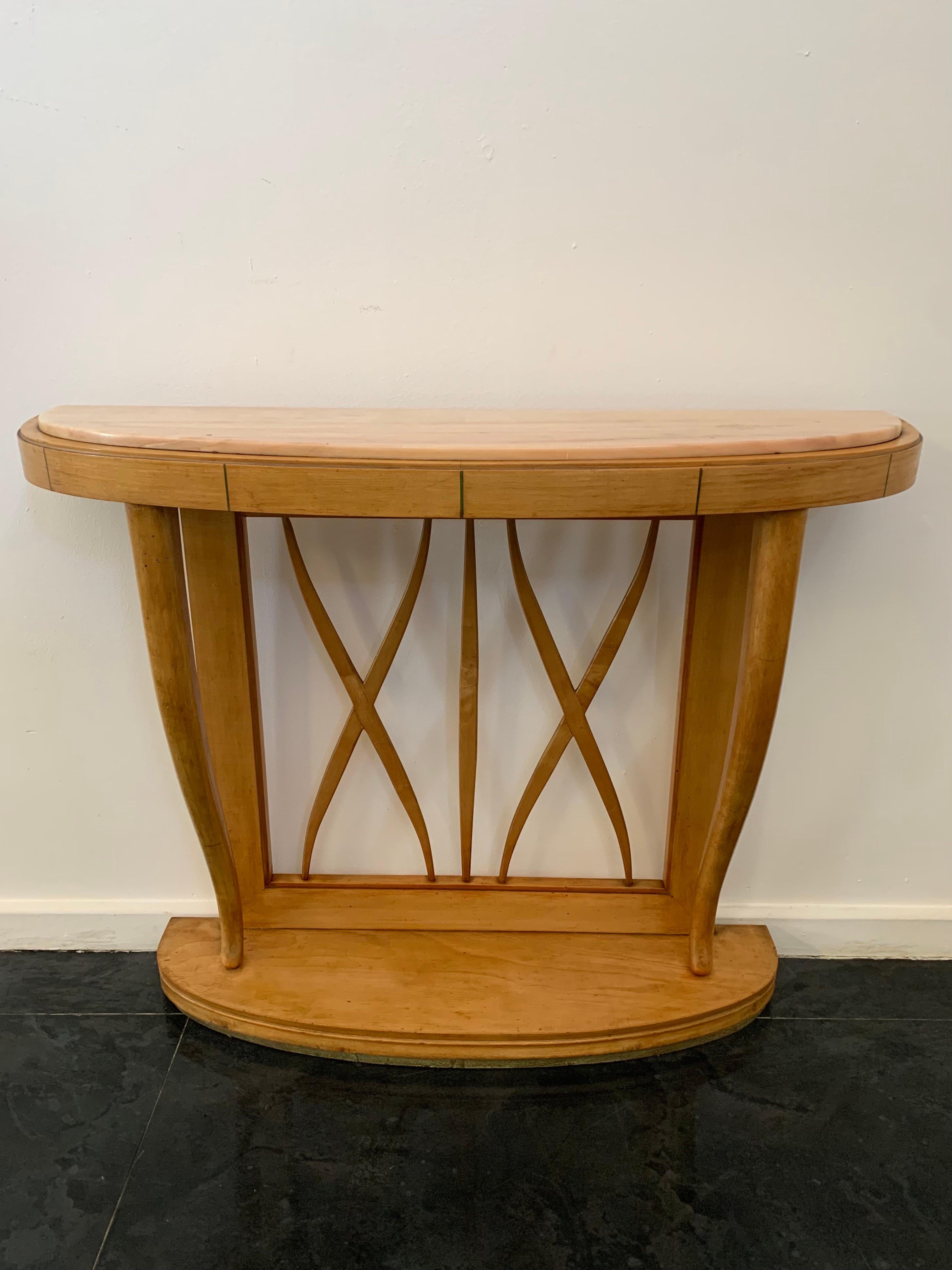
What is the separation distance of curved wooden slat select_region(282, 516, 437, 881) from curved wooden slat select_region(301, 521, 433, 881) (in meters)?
0.01

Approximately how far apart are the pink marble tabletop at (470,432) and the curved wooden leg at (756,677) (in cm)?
11

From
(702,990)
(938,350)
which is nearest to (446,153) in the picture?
(938,350)

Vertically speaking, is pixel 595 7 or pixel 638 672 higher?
pixel 595 7

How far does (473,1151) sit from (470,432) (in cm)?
87

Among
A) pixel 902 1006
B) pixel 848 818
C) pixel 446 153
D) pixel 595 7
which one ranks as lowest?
pixel 902 1006

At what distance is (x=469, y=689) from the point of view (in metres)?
1.25

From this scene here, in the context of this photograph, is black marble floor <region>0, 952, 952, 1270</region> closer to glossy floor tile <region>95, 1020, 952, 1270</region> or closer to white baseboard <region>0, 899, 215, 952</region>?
glossy floor tile <region>95, 1020, 952, 1270</region>

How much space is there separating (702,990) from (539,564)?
0.65 m

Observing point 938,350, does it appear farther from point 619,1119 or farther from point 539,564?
point 619,1119

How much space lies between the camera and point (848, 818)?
1.39 meters

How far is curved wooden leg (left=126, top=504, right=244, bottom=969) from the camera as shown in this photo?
1033 millimetres

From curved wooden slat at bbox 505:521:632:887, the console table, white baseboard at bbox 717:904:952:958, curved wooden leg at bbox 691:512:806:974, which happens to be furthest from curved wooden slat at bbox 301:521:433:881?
white baseboard at bbox 717:904:952:958

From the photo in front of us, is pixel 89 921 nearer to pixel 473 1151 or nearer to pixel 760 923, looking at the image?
pixel 473 1151

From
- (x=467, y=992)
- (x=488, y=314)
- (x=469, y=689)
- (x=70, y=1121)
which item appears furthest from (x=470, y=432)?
(x=70, y=1121)
